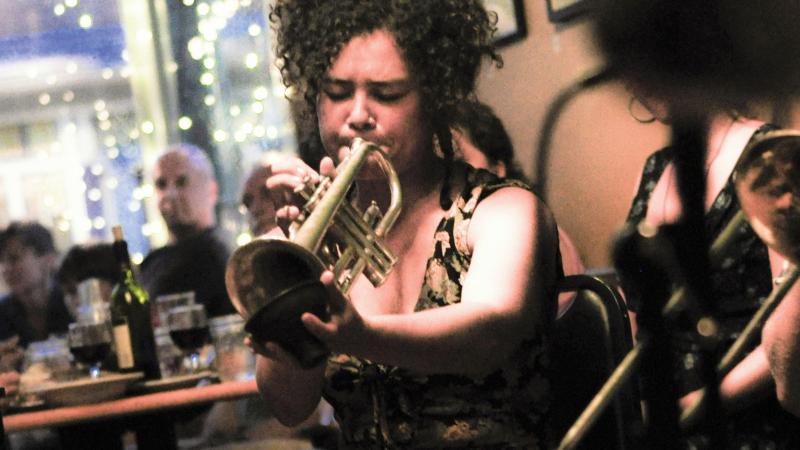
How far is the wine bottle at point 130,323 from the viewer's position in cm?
279

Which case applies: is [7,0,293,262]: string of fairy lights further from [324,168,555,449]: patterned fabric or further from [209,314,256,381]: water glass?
[324,168,555,449]: patterned fabric

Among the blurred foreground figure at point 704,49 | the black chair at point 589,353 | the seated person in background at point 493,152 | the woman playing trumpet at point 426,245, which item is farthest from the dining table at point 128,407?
the blurred foreground figure at point 704,49

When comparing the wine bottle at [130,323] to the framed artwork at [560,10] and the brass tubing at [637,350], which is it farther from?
the brass tubing at [637,350]

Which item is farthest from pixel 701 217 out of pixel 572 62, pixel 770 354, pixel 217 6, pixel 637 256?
pixel 217 6

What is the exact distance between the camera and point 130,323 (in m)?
2.88

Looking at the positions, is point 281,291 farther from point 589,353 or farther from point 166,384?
point 166,384

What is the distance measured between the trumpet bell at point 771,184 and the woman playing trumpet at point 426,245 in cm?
51

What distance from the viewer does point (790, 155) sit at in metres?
0.84

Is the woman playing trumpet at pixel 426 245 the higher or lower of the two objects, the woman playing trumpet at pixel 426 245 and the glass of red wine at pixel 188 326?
the higher

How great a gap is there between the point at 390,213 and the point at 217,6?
13.6 ft

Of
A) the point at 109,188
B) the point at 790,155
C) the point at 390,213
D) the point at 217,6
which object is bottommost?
the point at 109,188

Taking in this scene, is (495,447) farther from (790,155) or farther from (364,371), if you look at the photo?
(790,155)

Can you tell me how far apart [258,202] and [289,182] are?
8.21 ft

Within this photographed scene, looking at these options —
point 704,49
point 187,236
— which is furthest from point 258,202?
point 704,49
